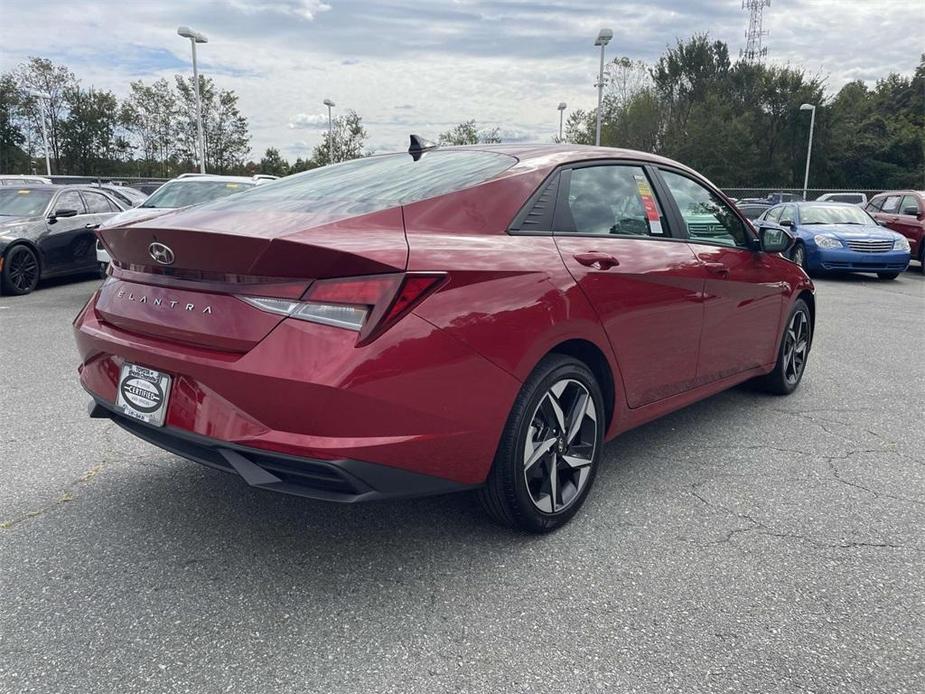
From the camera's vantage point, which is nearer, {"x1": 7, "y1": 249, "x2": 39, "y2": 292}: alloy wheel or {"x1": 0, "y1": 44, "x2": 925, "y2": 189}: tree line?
{"x1": 7, "y1": 249, "x2": 39, "y2": 292}: alloy wheel

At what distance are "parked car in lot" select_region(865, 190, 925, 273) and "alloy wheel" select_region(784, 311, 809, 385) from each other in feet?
39.5

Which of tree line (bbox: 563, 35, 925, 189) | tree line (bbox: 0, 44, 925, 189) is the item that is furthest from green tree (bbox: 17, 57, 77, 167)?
tree line (bbox: 563, 35, 925, 189)

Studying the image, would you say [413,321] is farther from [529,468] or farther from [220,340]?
[529,468]

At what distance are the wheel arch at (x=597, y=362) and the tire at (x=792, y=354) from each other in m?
2.18

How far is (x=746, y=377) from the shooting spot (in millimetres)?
4516

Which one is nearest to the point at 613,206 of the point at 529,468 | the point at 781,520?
the point at 529,468

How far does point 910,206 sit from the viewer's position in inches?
610

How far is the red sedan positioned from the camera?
2.23 m

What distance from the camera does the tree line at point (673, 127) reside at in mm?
43438

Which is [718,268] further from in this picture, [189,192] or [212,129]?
[212,129]

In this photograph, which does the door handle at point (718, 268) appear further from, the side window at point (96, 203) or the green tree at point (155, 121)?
the green tree at point (155, 121)

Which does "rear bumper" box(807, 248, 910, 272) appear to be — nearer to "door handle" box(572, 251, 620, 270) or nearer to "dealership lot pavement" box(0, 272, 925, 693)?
"dealership lot pavement" box(0, 272, 925, 693)

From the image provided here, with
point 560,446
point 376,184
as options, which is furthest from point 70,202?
point 560,446

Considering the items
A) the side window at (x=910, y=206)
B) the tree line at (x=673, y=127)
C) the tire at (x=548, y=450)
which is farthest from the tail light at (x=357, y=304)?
the tree line at (x=673, y=127)
